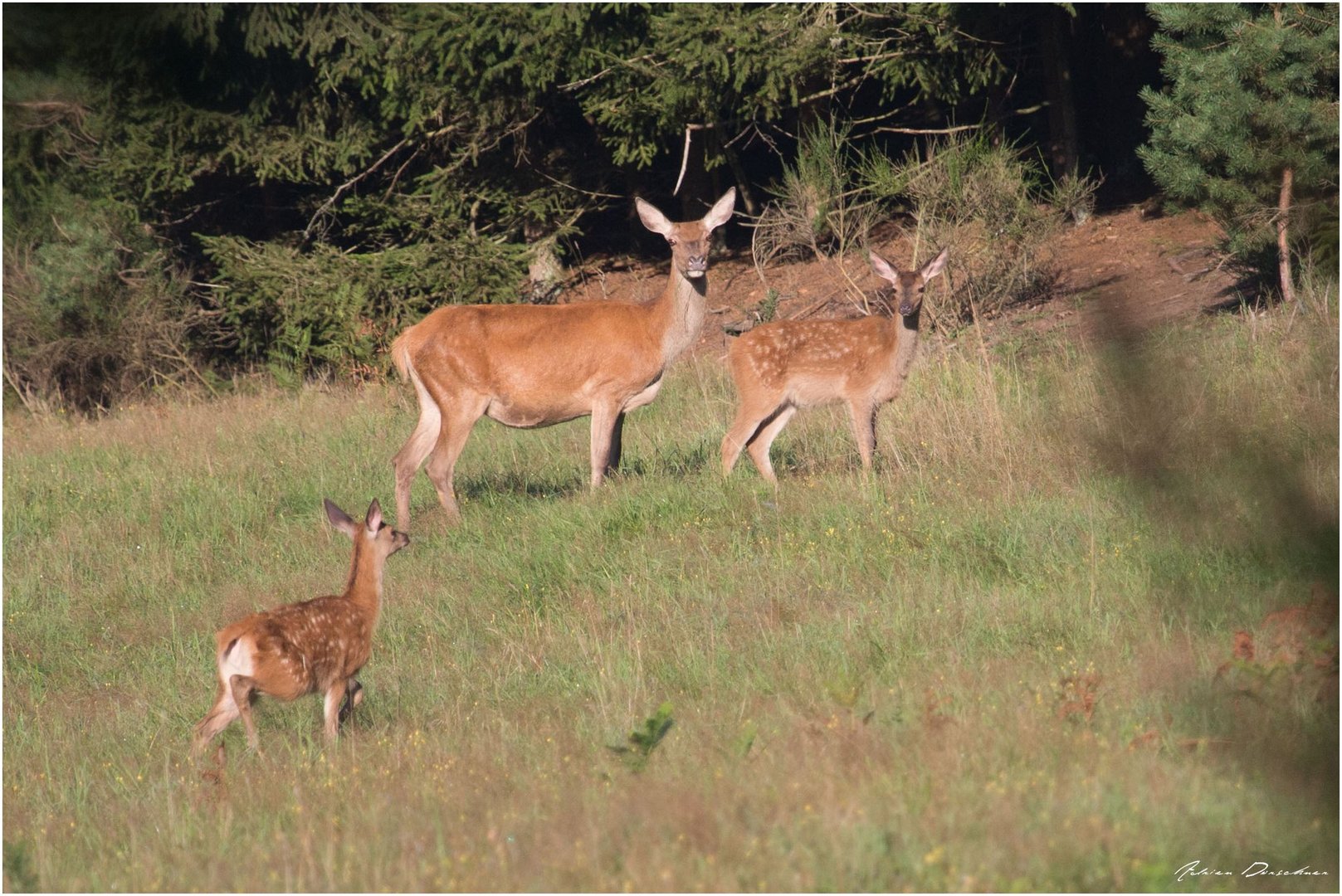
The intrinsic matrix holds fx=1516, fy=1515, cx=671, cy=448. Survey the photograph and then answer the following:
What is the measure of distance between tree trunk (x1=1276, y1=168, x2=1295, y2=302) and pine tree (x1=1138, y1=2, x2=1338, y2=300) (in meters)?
0.01

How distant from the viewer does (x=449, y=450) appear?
10258mm

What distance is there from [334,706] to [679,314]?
4.98 metres

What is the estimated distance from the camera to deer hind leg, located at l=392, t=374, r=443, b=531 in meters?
10.3

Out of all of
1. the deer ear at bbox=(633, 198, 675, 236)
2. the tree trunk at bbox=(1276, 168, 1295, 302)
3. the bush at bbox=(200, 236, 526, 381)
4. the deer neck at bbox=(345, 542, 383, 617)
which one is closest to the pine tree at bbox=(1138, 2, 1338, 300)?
the tree trunk at bbox=(1276, 168, 1295, 302)

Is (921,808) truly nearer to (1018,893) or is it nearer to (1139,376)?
(1018,893)

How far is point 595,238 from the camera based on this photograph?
22734 mm

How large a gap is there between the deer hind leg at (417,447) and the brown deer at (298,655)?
354cm

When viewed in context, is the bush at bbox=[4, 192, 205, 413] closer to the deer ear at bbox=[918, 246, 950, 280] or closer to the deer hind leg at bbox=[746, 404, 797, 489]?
the deer hind leg at bbox=[746, 404, 797, 489]

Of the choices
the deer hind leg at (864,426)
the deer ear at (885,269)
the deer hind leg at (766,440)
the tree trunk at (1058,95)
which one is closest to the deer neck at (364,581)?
the deer hind leg at (766,440)

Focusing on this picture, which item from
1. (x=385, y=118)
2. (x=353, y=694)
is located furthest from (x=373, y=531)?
(x=385, y=118)

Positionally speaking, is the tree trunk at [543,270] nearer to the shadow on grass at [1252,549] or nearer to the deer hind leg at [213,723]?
the shadow on grass at [1252,549]

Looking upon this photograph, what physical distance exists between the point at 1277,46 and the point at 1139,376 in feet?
30.0

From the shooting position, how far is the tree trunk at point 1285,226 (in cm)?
1294
